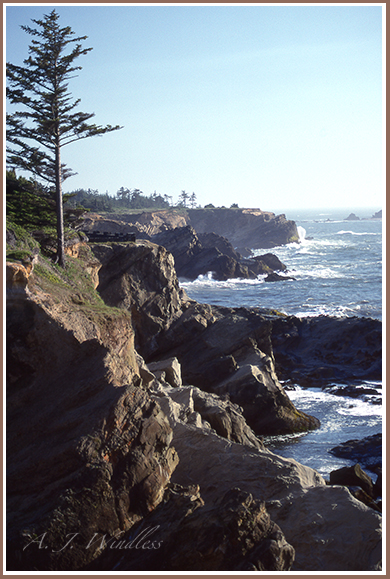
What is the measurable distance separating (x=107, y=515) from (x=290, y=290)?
53239mm

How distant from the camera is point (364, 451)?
19812mm

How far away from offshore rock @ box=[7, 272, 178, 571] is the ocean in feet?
35.8

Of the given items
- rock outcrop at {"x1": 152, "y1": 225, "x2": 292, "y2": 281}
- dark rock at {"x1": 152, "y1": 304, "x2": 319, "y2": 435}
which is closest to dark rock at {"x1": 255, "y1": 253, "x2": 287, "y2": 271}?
rock outcrop at {"x1": 152, "y1": 225, "x2": 292, "y2": 281}

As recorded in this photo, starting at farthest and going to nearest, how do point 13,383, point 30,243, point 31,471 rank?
point 30,243 < point 13,383 < point 31,471

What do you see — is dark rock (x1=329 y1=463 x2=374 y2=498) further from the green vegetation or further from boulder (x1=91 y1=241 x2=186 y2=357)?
boulder (x1=91 y1=241 x2=186 y2=357)

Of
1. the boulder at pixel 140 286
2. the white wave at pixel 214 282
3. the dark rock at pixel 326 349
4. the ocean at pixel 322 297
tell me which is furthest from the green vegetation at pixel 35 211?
the white wave at pixel 214 282

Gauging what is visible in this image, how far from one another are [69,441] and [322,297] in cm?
4857

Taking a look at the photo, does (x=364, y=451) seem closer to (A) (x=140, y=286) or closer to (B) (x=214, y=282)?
(A) (x=140, y=286)

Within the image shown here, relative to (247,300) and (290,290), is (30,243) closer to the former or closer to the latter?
(247,300)

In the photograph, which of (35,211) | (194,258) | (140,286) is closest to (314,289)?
(194,258)

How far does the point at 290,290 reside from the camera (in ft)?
197

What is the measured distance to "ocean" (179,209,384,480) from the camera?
2161 cm

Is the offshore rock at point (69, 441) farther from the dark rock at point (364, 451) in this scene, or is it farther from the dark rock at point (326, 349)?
the dark rock at point (326, 349)

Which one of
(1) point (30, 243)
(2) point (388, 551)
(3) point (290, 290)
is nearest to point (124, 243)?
(1) point (30, 243)
